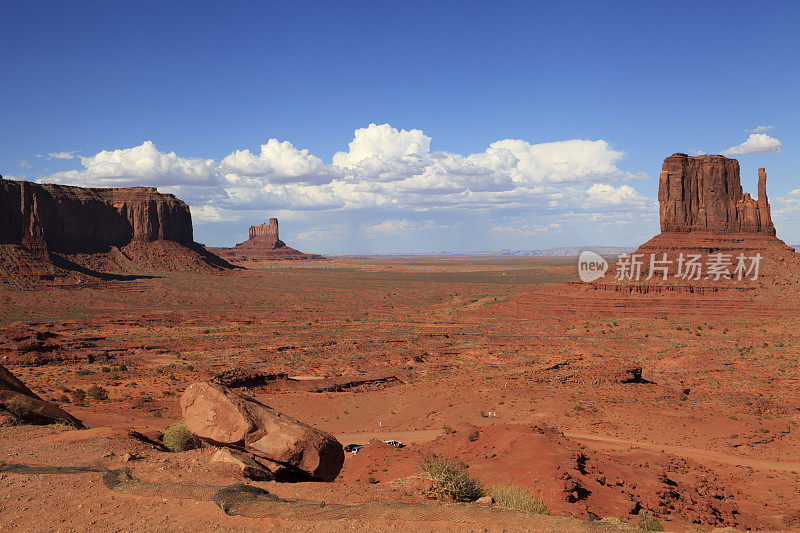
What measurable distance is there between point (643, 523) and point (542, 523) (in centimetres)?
357

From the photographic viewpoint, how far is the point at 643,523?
10.0m

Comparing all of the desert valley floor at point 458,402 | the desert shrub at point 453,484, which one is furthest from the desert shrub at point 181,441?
the desert shrub at point 453,484

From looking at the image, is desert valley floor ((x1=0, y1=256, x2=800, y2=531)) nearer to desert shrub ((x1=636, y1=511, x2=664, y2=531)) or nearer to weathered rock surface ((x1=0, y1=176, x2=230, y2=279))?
desert shrub ((x1=636, y1=511, x2=664, y2=531))

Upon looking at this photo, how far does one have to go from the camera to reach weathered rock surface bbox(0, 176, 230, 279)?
100438 millimetres

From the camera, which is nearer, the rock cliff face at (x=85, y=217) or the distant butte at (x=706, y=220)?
the distant butte at (x=706, y=220)

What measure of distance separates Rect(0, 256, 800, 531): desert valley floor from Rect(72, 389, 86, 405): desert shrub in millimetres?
513

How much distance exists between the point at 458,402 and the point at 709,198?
6066cm

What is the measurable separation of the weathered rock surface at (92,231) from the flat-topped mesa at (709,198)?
331ft

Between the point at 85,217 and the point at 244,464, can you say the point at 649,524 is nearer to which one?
the point at 244,464

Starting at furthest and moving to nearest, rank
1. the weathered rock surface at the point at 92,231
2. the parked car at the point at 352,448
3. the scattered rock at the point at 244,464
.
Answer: the weathered rock surface at the point at 92,231 < the parked car at the point at 352,448 < the scattered rock at the point at 244,464

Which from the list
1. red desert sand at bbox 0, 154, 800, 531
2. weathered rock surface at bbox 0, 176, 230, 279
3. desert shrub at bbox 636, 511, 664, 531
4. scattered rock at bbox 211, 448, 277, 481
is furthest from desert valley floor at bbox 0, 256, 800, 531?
weathered rock surface at bbox 0, 176, 230, 279

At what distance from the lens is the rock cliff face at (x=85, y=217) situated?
Answer: 10400 centimetres

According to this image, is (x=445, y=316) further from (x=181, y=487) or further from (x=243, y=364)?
(x=181, y=487)

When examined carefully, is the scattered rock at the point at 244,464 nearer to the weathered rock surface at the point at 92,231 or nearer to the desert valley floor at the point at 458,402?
the desert valley floor at the point at 458,402
